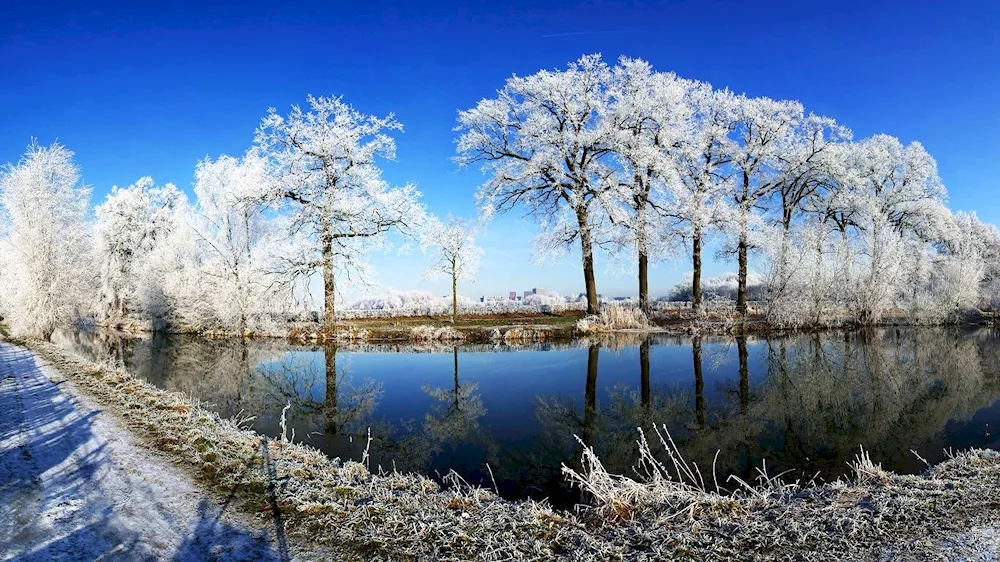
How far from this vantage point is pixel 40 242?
67.5ft

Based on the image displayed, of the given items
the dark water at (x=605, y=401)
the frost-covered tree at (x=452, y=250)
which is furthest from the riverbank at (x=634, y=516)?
the frost-covered tree at (x=452, y=250)

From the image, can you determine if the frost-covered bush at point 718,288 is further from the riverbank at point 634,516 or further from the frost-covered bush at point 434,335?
the riverbank at point 634,516

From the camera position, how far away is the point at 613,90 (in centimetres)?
2367

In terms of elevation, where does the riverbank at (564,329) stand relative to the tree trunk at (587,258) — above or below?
below

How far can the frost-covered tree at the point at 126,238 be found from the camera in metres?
33.6

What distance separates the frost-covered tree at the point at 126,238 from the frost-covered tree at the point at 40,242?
35.2 feet

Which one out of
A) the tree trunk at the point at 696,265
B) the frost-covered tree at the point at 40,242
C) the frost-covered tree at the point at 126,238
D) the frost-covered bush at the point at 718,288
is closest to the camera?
the frost-covered tree at the point at 40,242

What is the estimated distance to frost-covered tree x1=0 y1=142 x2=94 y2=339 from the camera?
67.1 feet

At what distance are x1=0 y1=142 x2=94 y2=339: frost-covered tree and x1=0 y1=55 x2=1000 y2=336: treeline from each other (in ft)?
0.26

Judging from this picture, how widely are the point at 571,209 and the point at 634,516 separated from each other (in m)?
19.0

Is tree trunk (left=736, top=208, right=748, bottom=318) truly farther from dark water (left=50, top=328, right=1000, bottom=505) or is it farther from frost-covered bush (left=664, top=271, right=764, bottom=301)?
frost-covered bush (left=664, top=271, right=764, bottom=301)

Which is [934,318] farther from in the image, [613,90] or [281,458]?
[281,458]

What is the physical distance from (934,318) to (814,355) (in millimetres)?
15524

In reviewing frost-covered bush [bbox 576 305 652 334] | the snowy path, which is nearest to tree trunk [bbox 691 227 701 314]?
frost-covered bush [bbox 576 305 652 334]
